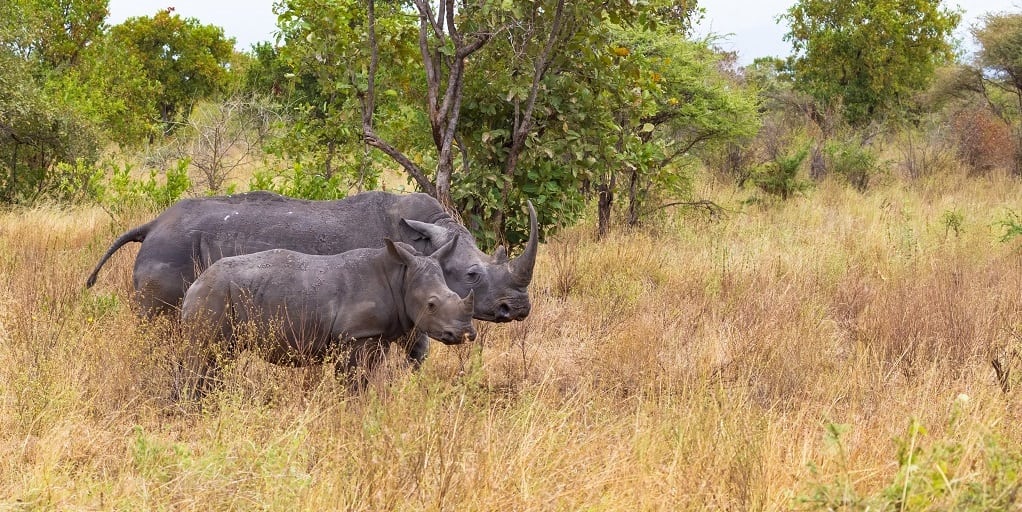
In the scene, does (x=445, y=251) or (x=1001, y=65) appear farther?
(x=1001, y=65)

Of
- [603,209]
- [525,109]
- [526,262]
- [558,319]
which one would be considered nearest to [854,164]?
[603,209]

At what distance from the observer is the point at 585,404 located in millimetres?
5523

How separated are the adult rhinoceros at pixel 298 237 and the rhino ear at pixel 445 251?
4cm

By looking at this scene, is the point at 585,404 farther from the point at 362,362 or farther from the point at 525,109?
the point at 525,109

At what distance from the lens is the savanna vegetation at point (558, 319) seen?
4156 millimetres

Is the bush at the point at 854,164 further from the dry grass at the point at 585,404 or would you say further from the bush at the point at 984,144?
the dry grass at the point at 585,404

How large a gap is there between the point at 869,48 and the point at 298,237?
2173 cm

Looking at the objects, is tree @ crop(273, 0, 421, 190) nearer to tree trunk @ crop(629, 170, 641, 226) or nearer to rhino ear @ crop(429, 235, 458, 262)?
rhino ear @ crop(429, 235, 458, 262)

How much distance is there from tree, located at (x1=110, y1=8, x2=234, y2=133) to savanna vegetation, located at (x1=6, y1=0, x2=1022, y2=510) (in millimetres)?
11081

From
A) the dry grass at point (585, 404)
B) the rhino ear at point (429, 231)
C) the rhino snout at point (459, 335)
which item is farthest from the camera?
the rhino ear at point (429, 231)

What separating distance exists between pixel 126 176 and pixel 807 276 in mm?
8228

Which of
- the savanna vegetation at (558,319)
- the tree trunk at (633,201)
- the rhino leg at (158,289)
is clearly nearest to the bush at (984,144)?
the savanna vegetation at (558,319)

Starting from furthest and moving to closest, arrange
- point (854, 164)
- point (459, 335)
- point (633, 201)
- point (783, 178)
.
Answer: point (854, 164), point (783, 178), point (633, 201), point (459, 335)

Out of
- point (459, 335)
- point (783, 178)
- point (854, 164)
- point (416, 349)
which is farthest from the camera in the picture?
point (854, 164)
